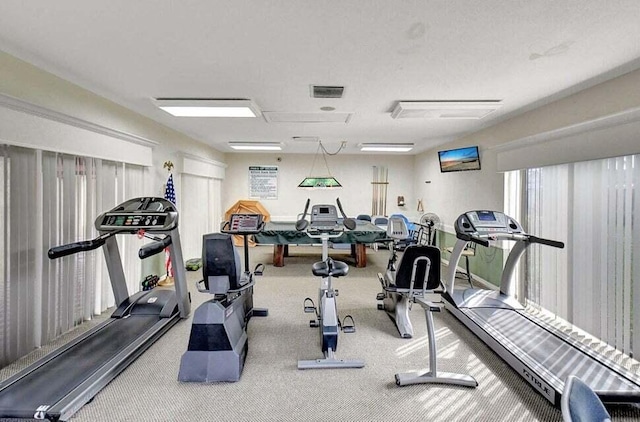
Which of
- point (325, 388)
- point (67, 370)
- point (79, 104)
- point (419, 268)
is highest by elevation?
point (79, 104)

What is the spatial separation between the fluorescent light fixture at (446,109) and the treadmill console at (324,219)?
1474 mm

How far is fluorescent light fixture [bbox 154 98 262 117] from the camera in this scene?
3.43 m

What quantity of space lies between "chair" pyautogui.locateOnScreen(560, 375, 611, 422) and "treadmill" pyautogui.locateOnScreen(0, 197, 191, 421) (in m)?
2.55

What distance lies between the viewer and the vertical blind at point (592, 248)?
102 inches

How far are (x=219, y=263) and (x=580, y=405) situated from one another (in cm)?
234

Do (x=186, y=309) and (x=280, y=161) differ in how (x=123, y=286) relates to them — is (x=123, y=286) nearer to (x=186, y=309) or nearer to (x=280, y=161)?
(x=186, y=309)

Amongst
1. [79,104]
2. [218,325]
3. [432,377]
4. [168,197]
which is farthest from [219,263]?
[168,197]

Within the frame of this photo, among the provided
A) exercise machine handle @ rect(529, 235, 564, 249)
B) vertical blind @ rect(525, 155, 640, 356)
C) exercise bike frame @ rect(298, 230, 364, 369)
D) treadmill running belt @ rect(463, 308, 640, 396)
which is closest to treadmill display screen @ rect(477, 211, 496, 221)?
exercise machine handle @ rect(529, 235, 564, 249)

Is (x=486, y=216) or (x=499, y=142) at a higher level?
(x=499, y=142)

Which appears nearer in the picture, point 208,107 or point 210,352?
point 210,352

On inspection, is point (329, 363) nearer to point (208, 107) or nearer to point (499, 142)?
point (208, 107)

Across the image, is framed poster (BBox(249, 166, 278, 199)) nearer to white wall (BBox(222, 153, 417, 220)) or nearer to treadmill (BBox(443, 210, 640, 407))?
white wall (BBox(222, 153, 417, 220))

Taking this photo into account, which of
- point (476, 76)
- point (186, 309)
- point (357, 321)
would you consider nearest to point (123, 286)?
point (186, 309)

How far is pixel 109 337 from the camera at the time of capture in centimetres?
279
